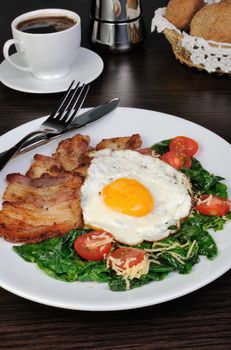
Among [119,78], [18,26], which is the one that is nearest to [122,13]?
[119,78]

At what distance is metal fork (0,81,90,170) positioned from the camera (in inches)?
82.6

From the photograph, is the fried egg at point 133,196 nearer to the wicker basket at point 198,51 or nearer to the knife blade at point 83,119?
the knife blade at point 83,119

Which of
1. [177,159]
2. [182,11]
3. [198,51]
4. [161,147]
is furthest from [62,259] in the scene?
[182,11]

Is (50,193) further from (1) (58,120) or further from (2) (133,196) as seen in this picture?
(1) (58,120)

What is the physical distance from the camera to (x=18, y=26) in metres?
2.82

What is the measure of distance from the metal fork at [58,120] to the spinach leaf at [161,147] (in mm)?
400

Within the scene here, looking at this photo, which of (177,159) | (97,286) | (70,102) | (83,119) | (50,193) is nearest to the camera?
(97,286)

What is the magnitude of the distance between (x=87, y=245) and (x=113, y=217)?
17cm

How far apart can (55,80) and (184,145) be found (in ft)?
3.22

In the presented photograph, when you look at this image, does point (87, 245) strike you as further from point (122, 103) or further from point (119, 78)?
point (119, 78)

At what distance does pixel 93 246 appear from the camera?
163 centimetres

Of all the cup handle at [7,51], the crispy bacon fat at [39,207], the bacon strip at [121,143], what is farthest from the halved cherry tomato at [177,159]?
the cup handle at [7,51]

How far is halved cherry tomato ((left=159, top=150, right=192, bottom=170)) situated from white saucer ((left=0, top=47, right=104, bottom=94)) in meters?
0.87

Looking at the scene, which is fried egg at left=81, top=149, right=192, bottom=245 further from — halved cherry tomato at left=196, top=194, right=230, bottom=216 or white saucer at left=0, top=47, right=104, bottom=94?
white saucer at left=0, top=47, right=104, bottom=94
